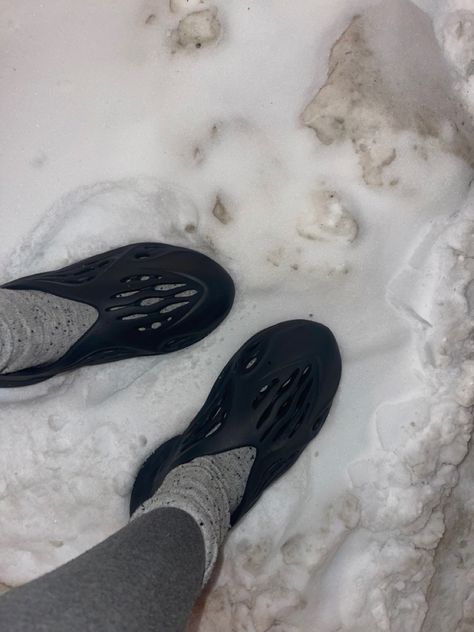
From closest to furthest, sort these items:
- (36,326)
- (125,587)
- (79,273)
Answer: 1. (125,587)
2. (36,326)
3. (79,273)

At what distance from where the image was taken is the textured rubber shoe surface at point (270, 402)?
89cm

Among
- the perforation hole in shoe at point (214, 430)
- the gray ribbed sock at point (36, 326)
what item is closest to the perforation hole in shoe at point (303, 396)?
the perforation hole in shoe at point (214, 430)

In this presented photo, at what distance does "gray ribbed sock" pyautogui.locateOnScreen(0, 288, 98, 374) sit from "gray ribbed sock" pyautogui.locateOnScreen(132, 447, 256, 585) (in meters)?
0.23

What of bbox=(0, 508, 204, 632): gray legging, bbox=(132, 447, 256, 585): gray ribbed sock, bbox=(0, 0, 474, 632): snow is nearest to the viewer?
bbox=(0, 508, 204, 632): gray legging

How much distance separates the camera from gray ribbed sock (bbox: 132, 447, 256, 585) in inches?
27.3

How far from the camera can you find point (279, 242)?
0.89 meters

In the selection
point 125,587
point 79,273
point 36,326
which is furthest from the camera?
point 79,273

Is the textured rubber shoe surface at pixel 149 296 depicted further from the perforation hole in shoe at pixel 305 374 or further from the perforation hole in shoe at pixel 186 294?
the perforation hole in shoe at pixel 305 374

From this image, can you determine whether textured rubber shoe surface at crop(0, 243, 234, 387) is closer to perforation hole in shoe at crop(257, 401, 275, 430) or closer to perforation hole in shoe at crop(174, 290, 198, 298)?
perforation hole in shoe at crop(174, 290, 198, 298)

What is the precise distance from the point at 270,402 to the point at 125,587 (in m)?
0.45

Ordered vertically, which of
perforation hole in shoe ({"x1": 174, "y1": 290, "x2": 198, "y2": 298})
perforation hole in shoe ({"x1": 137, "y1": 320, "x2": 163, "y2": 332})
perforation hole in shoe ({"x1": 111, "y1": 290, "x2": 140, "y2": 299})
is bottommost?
perforation hole in shoe ({"x1": 137, "y1": 320, "x2": 163, "y2": 332})

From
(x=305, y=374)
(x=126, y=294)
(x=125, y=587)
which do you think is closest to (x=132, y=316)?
(x=126, y=294)

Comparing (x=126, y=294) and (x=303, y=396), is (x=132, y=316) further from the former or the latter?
(x=303, y=396)

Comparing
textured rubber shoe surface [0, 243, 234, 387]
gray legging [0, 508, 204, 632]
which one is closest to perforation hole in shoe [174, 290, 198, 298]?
textured rubber shoe surface [0, 243, 234, 387]
